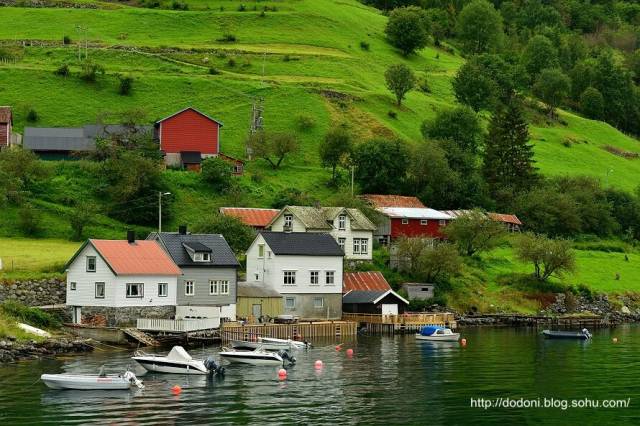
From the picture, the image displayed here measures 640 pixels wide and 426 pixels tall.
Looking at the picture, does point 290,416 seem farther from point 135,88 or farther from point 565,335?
point 135,88

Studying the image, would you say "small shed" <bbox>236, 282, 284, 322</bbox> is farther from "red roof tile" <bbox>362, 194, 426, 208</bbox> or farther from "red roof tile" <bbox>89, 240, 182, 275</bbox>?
"red roof tile" <bbox>362, 194, 426, 208</bbox>

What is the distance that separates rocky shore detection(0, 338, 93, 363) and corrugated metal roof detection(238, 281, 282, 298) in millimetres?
18596

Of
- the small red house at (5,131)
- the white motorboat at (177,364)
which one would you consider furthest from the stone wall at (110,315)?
the small red house at (5,131)

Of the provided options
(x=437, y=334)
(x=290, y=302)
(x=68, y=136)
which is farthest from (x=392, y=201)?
(x=437, y=334)

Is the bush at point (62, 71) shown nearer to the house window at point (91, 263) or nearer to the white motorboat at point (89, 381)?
the house window at point (91, 263)

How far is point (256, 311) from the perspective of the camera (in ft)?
293

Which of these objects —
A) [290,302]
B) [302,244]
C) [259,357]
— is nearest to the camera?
[259,357]

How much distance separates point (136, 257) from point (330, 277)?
66.0ft

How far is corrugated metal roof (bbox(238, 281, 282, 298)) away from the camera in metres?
88.9

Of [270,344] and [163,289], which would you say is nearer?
[270,344]

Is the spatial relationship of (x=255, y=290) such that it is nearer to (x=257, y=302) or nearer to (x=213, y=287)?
(x=257, y=302)

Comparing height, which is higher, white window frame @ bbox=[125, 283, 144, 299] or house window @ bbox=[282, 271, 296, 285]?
house window @ bbox=[282, 271, 296, 285]

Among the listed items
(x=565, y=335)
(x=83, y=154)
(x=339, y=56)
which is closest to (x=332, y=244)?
(x=565, y=335)

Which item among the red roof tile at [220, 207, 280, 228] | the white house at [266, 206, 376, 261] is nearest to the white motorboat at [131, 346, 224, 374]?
the white house at [266, 206, 376, 261]
